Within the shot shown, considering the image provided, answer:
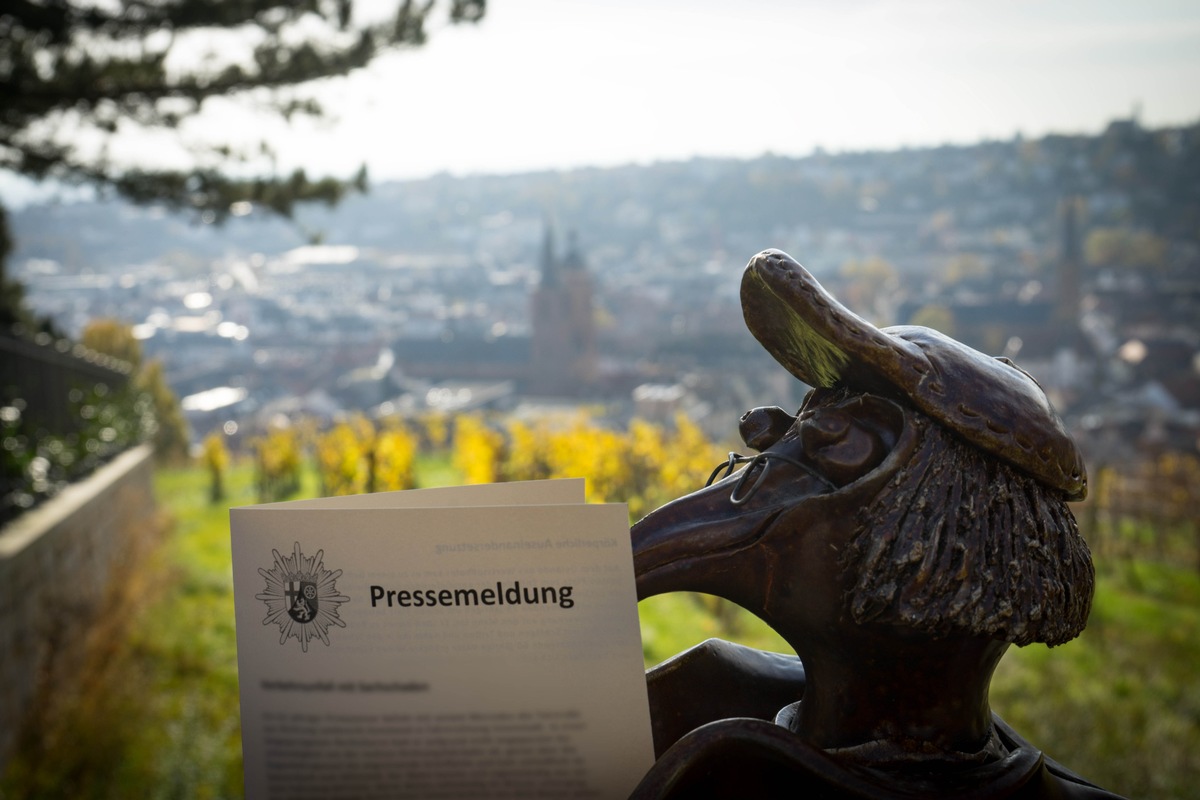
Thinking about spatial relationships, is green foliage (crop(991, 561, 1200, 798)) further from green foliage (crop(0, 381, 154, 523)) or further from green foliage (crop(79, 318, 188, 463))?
green foliage (crop(79, 318, 188, 463))

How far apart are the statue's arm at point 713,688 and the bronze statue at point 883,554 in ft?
0.46

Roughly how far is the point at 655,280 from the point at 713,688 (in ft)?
118

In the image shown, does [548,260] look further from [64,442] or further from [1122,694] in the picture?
[1122,694]

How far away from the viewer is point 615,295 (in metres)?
39.1

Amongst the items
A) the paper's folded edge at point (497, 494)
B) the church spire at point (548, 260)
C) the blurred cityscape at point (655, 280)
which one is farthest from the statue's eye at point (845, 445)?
the church spire at point (548, 260)

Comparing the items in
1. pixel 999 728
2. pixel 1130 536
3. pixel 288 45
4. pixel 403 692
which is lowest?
pixel 1130 536

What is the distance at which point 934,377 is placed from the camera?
3.36 feet

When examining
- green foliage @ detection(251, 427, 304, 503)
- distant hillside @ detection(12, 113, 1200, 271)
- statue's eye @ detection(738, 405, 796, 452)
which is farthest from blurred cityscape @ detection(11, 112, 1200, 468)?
statue's eye @ detection(738, 405, 796, 452)

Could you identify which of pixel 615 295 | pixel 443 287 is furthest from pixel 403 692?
pixel 443 287

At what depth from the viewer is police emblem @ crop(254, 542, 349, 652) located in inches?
40.3

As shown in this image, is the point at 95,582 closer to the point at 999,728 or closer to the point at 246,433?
the point at 999,728

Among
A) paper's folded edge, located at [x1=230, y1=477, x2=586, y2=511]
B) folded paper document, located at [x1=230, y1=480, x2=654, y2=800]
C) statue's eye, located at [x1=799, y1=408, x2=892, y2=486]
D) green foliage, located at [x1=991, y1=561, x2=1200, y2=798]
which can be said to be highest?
statue's eye, located at [x1=799, y1=408, x2=892, y2=486]

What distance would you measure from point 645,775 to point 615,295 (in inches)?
1508

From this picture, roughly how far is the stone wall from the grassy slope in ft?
0.83
